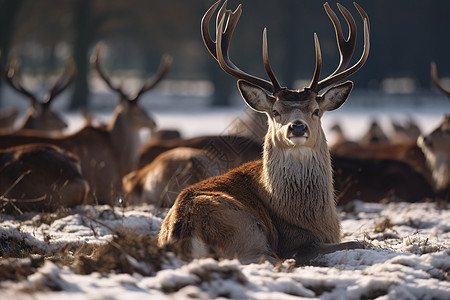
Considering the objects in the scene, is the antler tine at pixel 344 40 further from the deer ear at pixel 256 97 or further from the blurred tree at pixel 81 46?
the blurred tree at pixel 81 46

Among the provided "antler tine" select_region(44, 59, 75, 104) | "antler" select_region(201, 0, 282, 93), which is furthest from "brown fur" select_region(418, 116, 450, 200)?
"antler tine" select_region(44, 59, 75, 104)

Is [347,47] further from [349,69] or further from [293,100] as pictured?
[293,100]

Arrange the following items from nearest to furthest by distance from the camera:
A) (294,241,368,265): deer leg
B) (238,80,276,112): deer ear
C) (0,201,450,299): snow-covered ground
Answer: (0,201,450,299): snow-covered ground → (294,241,368,265): deer leg → (238,80,276,112): deer ear

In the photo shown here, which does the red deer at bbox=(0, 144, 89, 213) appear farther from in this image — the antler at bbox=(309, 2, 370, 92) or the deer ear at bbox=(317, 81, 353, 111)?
the antler at bbox=(309, 2, 370, 92)

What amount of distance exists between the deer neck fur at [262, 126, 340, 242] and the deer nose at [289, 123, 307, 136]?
353 mm

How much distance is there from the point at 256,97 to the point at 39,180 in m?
3.13

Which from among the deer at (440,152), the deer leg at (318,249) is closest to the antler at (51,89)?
the deer at (440,152)

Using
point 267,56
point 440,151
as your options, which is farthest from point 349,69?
point 440,151

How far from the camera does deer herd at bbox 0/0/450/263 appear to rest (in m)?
5.09

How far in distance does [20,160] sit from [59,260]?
329 cm

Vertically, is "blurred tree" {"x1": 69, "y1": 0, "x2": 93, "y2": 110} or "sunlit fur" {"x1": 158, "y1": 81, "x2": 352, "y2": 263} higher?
"blurred tree" {"x1": 69, "y1": 0, "x2": 93, "y2": 110}

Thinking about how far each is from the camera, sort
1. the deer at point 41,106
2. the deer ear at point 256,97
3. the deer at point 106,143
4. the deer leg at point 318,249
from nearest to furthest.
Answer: the deer leg at point 318,249 → the deer ear at point 256,97 → the deer at point 106,143 → the deer at point 41,106

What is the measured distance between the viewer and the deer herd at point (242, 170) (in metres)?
5.09

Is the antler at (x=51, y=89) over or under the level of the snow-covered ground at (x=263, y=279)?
over
